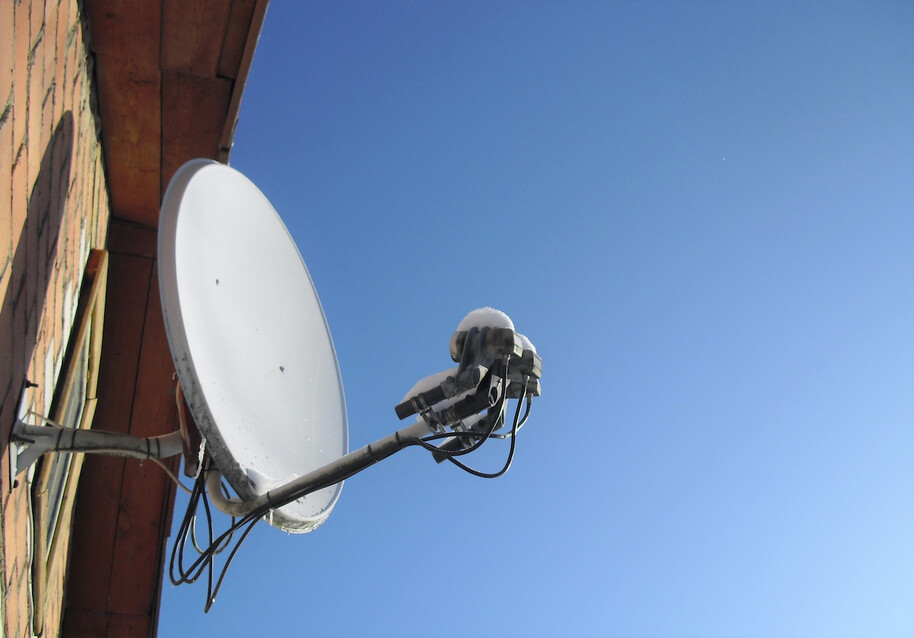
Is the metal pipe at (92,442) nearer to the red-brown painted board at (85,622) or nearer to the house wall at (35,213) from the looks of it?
the house wall at (35,213)

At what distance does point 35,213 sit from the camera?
5.10 feet

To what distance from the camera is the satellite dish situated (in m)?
1.42

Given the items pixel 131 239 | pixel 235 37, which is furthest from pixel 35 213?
pixel 131 239

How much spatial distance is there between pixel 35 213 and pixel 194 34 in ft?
2.51

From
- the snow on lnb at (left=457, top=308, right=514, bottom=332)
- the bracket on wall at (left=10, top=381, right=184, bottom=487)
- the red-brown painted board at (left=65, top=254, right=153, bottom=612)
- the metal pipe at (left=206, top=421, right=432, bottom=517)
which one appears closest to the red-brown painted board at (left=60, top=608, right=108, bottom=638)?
the red-brown painted board at (left=65, top=254, right=153, bottom=612)

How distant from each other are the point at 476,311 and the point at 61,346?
1084 mm

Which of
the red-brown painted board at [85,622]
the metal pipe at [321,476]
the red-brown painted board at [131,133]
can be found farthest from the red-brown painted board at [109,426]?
the metal pipe at [321,476]

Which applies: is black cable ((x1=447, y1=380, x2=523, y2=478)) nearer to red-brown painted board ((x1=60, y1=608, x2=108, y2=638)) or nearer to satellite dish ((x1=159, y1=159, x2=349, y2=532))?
satellite dish ((x1=159, y1=159, x2=349, y2=532))

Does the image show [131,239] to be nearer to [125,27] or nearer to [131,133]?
[131,133]

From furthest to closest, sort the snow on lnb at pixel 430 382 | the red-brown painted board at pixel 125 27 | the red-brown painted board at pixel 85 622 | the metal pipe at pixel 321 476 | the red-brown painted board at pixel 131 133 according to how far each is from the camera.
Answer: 1. the red-brown painted board at pixel 85 622
2. the red-brown painted board at pixel 131 133
3. the red-brown painted board at pixel 125 27
4. the snow on lnb at pixel 430 382
5. the metal pipe at pixel 321 476

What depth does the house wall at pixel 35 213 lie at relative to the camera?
133cm

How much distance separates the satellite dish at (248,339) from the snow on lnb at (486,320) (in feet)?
1.63

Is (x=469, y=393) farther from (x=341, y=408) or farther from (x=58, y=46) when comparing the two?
(x=58, y=46)

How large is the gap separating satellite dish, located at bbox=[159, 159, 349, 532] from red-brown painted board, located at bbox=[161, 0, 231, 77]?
0.42 metres
